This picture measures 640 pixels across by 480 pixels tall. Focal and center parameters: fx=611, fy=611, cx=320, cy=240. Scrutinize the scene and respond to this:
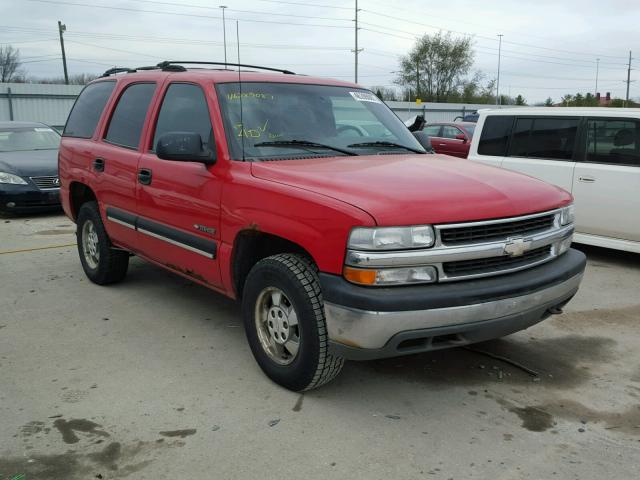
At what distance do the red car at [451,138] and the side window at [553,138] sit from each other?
780 centimetres

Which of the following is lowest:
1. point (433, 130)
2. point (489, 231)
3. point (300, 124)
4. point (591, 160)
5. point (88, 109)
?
point (489, 231)

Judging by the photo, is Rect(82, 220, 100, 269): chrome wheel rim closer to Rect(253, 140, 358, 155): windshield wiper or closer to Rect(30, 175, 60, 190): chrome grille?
Rect(253, 140, 358, 155): windshield wiper

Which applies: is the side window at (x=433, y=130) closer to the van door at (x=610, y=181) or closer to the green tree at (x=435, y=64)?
the van door at (x=610, y=181)

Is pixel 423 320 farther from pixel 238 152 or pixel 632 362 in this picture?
pixel 632 362

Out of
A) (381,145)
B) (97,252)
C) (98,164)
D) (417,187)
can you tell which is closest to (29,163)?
(97,252)

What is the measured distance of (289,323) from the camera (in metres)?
3.49

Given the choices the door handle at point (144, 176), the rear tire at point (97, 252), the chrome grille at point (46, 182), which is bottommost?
the rear tire at point (97, 252)

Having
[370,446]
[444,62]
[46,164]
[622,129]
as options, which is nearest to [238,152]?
[370,446]

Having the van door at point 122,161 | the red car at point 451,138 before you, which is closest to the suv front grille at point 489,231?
the van door at point 122,161

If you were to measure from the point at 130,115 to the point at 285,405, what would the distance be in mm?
2934

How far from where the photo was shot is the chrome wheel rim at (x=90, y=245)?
5789 millimetres

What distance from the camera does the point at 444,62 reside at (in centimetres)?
6712

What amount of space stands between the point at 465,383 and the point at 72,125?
461 cm

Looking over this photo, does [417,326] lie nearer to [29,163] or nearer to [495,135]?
[495,135]
